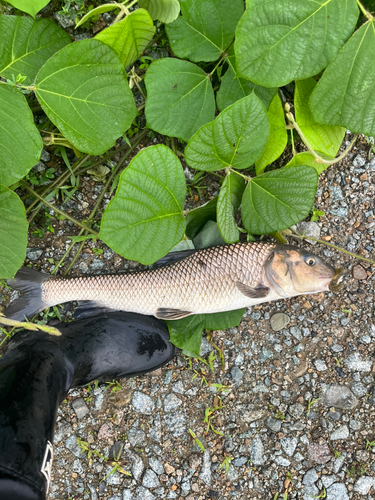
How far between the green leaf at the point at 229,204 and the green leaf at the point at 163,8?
0.76m

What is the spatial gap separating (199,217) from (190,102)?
23.2 inches

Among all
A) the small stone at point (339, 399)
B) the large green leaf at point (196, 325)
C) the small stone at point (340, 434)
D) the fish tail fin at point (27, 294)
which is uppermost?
the fish tail fin at point (27, 294)

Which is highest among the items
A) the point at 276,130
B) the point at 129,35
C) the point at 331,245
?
the point at 129,35

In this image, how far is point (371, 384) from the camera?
2244 millimetres

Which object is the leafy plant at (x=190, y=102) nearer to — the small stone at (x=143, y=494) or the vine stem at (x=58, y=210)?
the vine stem at (x=58, y=210)

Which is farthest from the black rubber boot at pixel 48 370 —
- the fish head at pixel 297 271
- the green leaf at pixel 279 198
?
the green leaf at pixel 279 198

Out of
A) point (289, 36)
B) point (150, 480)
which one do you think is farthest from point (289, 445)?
point (289, 36)

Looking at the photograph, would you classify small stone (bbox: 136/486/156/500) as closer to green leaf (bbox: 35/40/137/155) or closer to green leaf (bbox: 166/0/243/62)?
green leaf (bbox: 35/40/137/155)

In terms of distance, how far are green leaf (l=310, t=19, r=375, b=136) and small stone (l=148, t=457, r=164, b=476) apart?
2052mm

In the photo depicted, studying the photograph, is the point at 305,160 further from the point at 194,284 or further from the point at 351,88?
the point at 194,284

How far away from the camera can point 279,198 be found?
71.2 inches

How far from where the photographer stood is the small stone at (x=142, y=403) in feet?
7.23

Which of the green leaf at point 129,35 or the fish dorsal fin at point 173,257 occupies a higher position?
the green leaf at point 129,35

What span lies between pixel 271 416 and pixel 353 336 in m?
0.68
